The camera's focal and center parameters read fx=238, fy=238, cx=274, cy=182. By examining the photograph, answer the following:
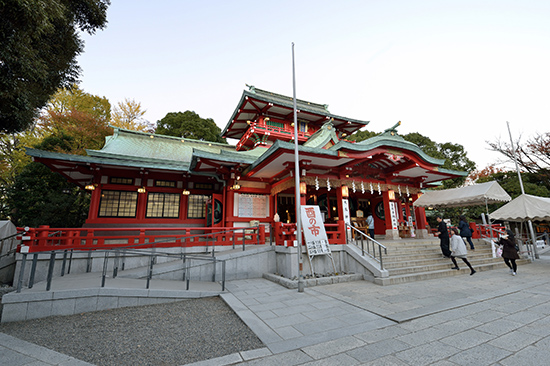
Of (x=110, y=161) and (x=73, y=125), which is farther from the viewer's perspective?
(x=73, y=125)

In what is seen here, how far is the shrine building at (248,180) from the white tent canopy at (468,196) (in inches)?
34.8

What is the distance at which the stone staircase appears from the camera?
344 inches

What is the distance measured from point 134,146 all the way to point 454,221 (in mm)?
31813

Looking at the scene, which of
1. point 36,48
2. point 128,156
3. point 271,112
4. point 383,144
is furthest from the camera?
point 271,112

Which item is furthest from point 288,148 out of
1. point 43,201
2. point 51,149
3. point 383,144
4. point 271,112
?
point 51,149

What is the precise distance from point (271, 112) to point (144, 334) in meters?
16.5

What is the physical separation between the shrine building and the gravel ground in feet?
17.7

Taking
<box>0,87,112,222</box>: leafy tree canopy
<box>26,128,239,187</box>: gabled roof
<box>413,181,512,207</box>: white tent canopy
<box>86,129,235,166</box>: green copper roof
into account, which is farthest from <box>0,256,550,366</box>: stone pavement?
<box>0,87,112,222</box>: leafy tree canopy

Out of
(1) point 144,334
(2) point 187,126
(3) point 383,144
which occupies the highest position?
(2) point 187,126

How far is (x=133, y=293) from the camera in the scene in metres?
6.46

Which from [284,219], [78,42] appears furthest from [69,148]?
[284,219]

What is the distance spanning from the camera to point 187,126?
95.7 ft

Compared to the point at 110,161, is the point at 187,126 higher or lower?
higher

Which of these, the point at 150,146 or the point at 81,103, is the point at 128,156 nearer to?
the point at 150,146
